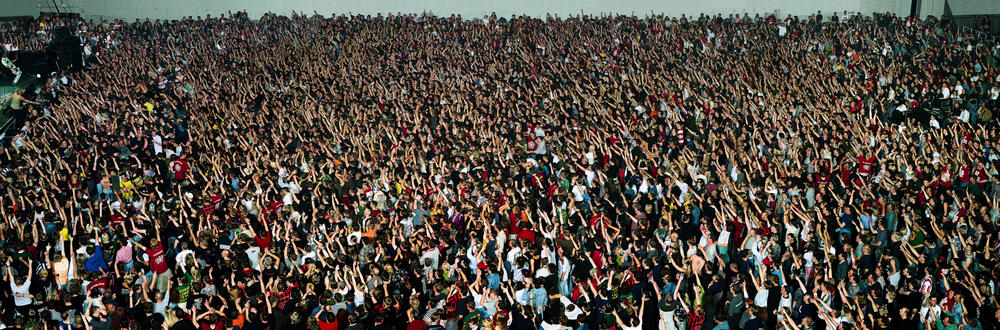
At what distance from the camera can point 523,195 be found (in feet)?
40.1

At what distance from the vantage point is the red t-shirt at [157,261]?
384 inches

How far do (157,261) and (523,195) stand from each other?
5.26m

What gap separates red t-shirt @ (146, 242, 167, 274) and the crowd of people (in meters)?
0.06

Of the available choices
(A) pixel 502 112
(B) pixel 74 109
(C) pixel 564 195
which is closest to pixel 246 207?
(C) pixel 564 195

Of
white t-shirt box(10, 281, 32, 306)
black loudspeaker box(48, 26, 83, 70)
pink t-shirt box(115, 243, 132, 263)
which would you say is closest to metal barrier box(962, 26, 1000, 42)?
pink t-shirt box(115, 243, 132, 263)

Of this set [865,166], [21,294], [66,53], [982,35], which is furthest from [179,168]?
[982,35]

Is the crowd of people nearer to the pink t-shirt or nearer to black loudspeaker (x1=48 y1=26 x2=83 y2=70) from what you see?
the pink t-shirt

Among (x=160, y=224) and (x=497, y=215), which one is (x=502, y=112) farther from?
(x=160, y=224)

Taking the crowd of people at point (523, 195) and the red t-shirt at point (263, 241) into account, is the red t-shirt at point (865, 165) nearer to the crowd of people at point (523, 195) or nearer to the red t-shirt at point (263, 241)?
the crowd of people at point (523, 195)

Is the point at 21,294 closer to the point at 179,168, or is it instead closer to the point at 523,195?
the point at 179,168

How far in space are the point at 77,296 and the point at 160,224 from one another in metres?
2.62

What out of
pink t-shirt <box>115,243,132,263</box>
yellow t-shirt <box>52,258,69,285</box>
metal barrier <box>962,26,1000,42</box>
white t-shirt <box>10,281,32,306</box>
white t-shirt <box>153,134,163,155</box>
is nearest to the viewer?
white t-shirt <box>10,281,32,306</box>

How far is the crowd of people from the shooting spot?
8.37m

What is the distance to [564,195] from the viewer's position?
38.0ft
